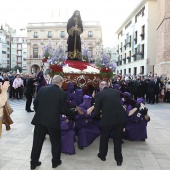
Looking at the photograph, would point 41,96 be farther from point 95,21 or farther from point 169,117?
point 95,21

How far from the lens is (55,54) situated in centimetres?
891

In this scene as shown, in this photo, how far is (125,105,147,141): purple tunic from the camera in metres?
6.60

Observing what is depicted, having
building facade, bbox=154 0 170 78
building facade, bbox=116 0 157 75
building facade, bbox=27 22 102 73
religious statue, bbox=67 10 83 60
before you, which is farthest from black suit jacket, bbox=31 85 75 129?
building facade, bbox=27 22 102 73

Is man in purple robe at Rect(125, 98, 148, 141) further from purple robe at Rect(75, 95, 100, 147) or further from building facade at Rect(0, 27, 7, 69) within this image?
building facade at Rect(0, 27, 7, 69)

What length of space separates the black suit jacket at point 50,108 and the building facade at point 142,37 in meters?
27.9

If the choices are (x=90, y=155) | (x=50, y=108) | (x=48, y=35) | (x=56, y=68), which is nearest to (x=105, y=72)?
(x=56, y=68)

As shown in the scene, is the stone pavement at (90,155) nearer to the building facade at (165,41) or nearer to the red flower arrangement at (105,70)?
the red flower arrangement at (105,70)

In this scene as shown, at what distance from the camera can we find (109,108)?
4828mm

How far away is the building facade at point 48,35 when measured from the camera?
56.3m

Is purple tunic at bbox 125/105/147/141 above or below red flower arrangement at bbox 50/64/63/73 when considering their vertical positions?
below

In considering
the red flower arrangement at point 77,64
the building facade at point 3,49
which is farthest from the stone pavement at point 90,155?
the building facade at point 3,49

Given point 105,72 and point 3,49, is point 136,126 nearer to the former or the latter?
point 105,72

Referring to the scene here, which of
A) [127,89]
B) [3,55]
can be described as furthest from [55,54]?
[3,55]

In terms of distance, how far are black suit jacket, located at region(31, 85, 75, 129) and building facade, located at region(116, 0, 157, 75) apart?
27.9m
